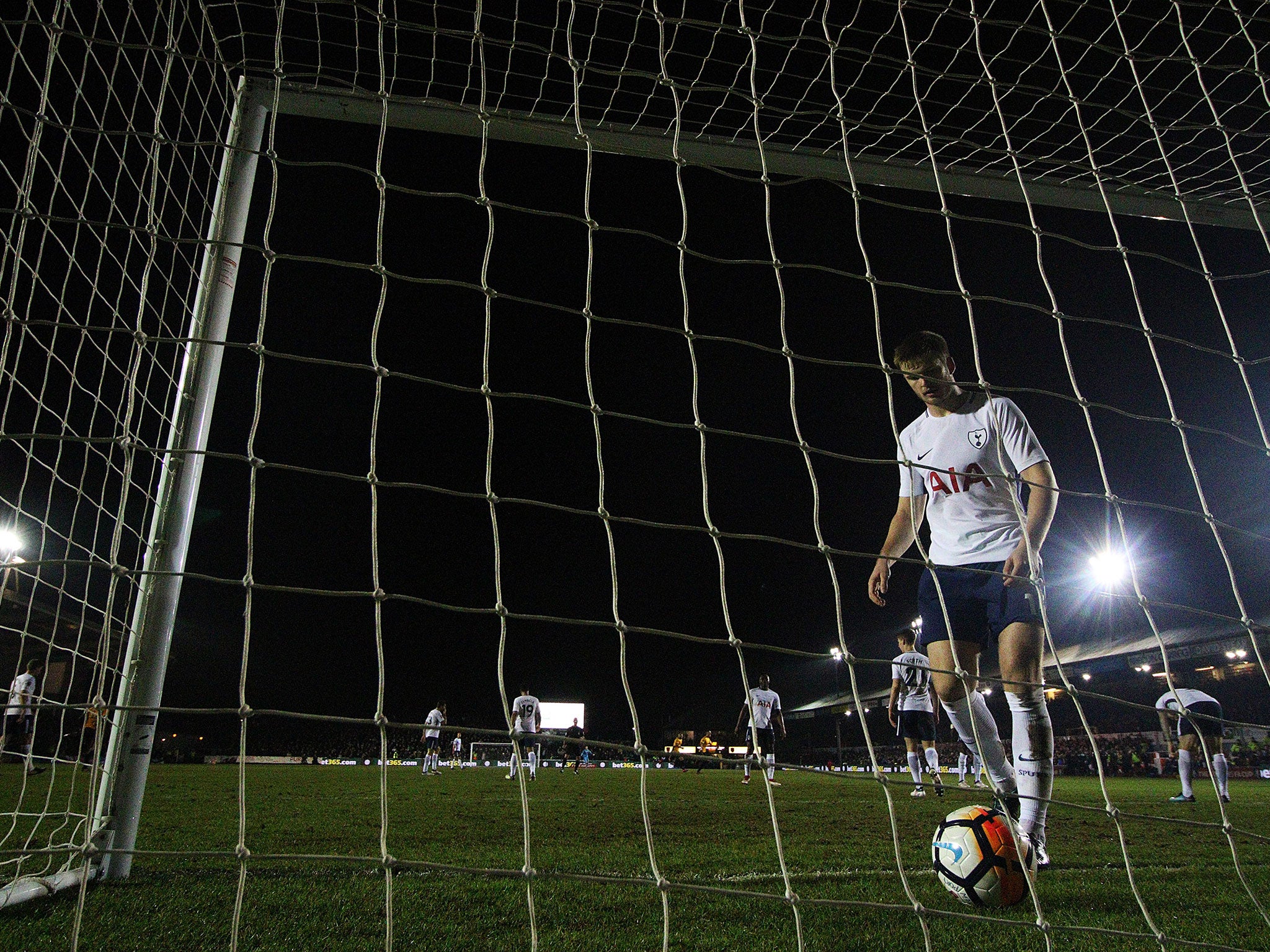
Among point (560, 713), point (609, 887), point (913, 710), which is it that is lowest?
point (609, 887)

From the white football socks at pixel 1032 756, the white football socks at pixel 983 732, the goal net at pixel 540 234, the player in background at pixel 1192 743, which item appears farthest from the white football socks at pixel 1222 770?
the white football socks at pixel 1032 756

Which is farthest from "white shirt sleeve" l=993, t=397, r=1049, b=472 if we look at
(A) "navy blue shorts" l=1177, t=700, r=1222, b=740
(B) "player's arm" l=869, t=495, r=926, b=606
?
(A) "navy blue shorts" l=1177, t=700, r=1222, b=740

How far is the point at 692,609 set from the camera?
91.5ft

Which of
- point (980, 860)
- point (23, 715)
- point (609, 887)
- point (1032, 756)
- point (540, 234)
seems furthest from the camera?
point (540, 234)

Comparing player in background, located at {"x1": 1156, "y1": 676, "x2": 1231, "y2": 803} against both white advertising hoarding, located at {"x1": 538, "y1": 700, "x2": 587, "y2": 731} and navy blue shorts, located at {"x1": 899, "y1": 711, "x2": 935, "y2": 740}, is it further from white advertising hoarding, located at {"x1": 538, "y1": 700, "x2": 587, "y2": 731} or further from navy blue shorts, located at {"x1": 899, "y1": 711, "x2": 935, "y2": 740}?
white advertising hoarding, located at {"x1": 538, "y1": 700, "x2": 587, "y2": 731}

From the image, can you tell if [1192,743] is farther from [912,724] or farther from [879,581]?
[879,581]

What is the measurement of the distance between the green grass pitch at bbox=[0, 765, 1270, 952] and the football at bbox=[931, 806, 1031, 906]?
0.06 m

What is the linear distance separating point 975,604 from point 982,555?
0.18 m

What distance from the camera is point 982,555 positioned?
2947 millimetres

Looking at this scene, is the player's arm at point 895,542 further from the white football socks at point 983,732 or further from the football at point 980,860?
the football at point 980,860

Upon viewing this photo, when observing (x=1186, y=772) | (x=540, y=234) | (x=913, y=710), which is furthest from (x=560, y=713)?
(x=1186, y=772)

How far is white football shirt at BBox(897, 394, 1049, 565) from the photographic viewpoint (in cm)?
291

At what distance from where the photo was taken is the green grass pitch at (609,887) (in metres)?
1.93

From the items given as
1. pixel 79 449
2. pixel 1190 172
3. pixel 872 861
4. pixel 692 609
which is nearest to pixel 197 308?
pixel 79 449
